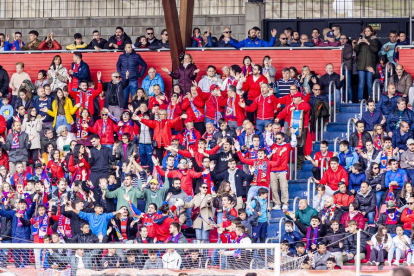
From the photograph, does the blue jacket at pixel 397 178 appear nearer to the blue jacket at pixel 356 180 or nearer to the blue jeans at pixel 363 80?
the blue jacket at pixel 356 180

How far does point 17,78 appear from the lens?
23172mm

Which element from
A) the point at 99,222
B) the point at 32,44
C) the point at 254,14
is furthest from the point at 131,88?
the point at 254,14

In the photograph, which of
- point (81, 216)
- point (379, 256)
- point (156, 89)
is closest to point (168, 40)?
point (156, 89)

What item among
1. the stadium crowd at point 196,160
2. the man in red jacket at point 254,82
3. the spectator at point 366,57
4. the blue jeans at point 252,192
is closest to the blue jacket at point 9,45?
the stadium crowd at point 196,160

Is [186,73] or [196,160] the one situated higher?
[186,73]

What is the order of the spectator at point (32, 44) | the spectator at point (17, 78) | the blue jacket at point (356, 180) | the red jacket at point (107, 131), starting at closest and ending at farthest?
the blue jacket at point (356, 180), the red jacket at point (107, 131), the spectator at point (17, 78), the spectator at point (32, 44)

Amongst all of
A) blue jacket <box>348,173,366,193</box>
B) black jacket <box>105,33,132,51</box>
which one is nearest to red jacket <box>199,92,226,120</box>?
black jacket <box>105,33,132,51</box>

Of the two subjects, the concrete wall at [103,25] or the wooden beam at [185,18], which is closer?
the wooden beam at [185,18]

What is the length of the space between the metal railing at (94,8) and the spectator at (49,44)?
9.84ft

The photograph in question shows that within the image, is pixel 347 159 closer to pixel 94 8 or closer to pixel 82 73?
pixel 82 73

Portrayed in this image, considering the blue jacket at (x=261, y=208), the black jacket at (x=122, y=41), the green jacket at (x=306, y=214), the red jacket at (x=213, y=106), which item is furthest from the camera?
the black jacket at (x=122, y=41)

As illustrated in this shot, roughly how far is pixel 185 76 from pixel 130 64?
1.29 m

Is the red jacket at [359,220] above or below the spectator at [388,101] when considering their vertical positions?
below

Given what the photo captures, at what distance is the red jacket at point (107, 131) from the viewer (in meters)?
21.3
